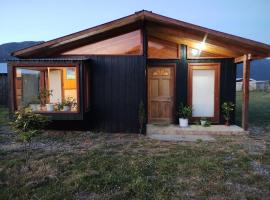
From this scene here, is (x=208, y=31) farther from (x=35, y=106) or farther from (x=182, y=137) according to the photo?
(x=35, y=106)

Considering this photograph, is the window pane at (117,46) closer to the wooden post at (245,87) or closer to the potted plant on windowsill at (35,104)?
the potted plant on windowsill at (35,104)

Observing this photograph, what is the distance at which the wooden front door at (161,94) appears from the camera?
26.5ft

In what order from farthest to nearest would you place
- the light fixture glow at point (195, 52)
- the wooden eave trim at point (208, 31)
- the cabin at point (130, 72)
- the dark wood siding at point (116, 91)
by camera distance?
the light fixture glow at point (195, 52)
the dark wood siding at point (116, 91)
the cabin at point (130, 72)
the wooden eave trim at point (208, 31)

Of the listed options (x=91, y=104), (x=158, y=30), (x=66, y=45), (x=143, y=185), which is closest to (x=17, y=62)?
(x=66, y=45)

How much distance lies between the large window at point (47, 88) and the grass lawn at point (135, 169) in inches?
43.6

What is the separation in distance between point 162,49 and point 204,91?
1987 mm

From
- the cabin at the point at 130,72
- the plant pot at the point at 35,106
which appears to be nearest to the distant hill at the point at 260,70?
the cabin at the point at 130,72

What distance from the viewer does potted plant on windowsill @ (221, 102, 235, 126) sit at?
7.58 m

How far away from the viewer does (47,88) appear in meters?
8.17

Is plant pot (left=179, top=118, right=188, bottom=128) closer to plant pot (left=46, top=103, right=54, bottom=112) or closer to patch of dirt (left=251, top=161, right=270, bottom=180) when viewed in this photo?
patch of dirt (left=251, top=161, right=270, bottom=180)

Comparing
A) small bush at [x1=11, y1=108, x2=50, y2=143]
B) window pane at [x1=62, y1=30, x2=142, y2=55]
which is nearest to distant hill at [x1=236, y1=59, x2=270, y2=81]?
window pane at [x1=62, y1=30, x2=142, y2=55]

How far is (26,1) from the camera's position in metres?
15.2

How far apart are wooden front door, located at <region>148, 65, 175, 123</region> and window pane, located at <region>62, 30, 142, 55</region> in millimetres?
1244

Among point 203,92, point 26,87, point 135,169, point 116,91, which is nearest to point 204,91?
point 203,92
